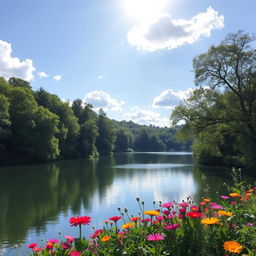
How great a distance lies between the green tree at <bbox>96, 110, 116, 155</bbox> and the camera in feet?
244

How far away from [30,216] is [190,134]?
13613 mm

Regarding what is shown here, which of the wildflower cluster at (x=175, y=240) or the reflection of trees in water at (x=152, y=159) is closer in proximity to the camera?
the wildflower cluster at (x=175, y=240)

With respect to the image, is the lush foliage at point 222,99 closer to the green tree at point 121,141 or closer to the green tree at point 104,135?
the green tree at point 104,135

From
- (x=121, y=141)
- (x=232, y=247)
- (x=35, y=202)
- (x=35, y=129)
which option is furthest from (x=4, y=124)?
(x=121, y=141)

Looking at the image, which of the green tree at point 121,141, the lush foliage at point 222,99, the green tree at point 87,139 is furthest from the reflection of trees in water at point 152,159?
the green tree at point 121,141

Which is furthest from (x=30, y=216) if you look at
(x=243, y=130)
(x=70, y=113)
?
(x=70, y=113)

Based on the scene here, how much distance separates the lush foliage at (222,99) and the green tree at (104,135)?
53.4 meters

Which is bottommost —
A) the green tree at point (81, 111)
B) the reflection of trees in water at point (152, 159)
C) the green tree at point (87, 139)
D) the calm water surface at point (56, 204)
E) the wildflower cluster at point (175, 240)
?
the calm water surface at point (56, 204)

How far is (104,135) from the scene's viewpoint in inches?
2965

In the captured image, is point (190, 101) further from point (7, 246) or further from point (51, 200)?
point (7, 246)

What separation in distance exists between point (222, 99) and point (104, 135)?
183ft

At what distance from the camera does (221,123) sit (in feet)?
70.0

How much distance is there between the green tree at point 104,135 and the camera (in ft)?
244

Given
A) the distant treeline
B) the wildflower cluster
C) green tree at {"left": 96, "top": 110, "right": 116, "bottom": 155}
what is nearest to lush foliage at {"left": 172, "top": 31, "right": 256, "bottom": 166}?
the wildflower cluster
